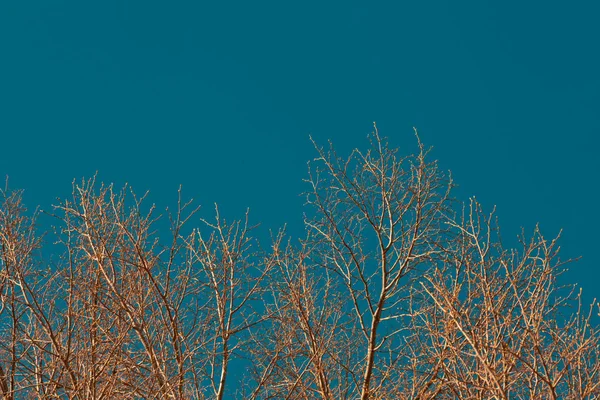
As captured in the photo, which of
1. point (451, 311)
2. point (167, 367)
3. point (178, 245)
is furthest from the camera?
point (178, 245)

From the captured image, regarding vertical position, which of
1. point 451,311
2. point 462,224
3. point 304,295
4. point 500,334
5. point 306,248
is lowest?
point 451,311

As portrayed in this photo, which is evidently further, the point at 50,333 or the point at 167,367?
the point at 167,367

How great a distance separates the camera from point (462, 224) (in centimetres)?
711

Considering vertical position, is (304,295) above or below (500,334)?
above

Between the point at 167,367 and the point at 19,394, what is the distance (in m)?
4.04

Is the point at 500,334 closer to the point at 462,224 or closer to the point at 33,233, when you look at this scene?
the point at 462,224

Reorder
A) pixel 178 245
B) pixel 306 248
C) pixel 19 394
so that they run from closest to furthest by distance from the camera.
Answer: pixel 178 245 → pixel 306 248 → pixel 19 394

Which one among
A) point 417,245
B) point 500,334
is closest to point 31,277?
point 417,245

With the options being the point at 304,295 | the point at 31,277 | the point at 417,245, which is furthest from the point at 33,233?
the point at 417,245

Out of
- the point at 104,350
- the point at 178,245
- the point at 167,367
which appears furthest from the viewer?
the point at 178,245

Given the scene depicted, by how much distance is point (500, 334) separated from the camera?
5.95 m

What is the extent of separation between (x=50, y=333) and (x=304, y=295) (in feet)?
7.11

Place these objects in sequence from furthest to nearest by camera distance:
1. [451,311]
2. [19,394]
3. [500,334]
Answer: [19,394] < [500,334] < [451,311]

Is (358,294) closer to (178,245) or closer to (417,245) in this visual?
(417,245)
